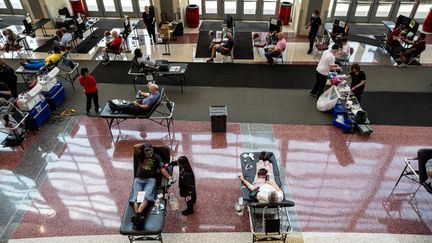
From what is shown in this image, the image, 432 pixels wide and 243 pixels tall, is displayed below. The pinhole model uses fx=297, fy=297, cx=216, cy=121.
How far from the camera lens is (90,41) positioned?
1138 cm

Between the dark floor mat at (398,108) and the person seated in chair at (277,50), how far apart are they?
2.78m

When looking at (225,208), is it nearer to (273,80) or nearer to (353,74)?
(353,74)

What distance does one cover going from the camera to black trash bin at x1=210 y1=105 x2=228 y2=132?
6523 millimetres

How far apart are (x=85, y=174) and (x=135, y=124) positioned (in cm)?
174

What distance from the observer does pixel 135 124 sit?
281 inches

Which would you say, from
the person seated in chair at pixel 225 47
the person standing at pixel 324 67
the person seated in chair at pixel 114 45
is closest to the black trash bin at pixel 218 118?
the person standing at pixel 324 67

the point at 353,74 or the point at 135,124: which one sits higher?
the point at 353,74

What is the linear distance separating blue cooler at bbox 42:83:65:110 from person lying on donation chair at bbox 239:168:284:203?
216 inches

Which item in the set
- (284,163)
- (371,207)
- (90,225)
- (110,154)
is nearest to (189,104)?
(110,154)

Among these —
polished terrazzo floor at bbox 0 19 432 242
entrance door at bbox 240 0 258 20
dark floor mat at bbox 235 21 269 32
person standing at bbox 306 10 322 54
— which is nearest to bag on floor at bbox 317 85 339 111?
polished terrazzo floor at bbox 0 19 432 242

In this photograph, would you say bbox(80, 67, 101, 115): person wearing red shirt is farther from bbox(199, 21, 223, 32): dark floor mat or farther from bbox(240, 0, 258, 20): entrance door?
bbox(240, 0, 258, 20): entrance door

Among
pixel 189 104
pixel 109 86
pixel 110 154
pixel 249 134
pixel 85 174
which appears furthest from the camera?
pixel 109 86

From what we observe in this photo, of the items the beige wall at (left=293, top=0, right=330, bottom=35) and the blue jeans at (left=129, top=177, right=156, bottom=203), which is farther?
the beige wall at (left=293, top=0, right=330, bottom=35)

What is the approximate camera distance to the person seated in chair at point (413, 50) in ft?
29.5
